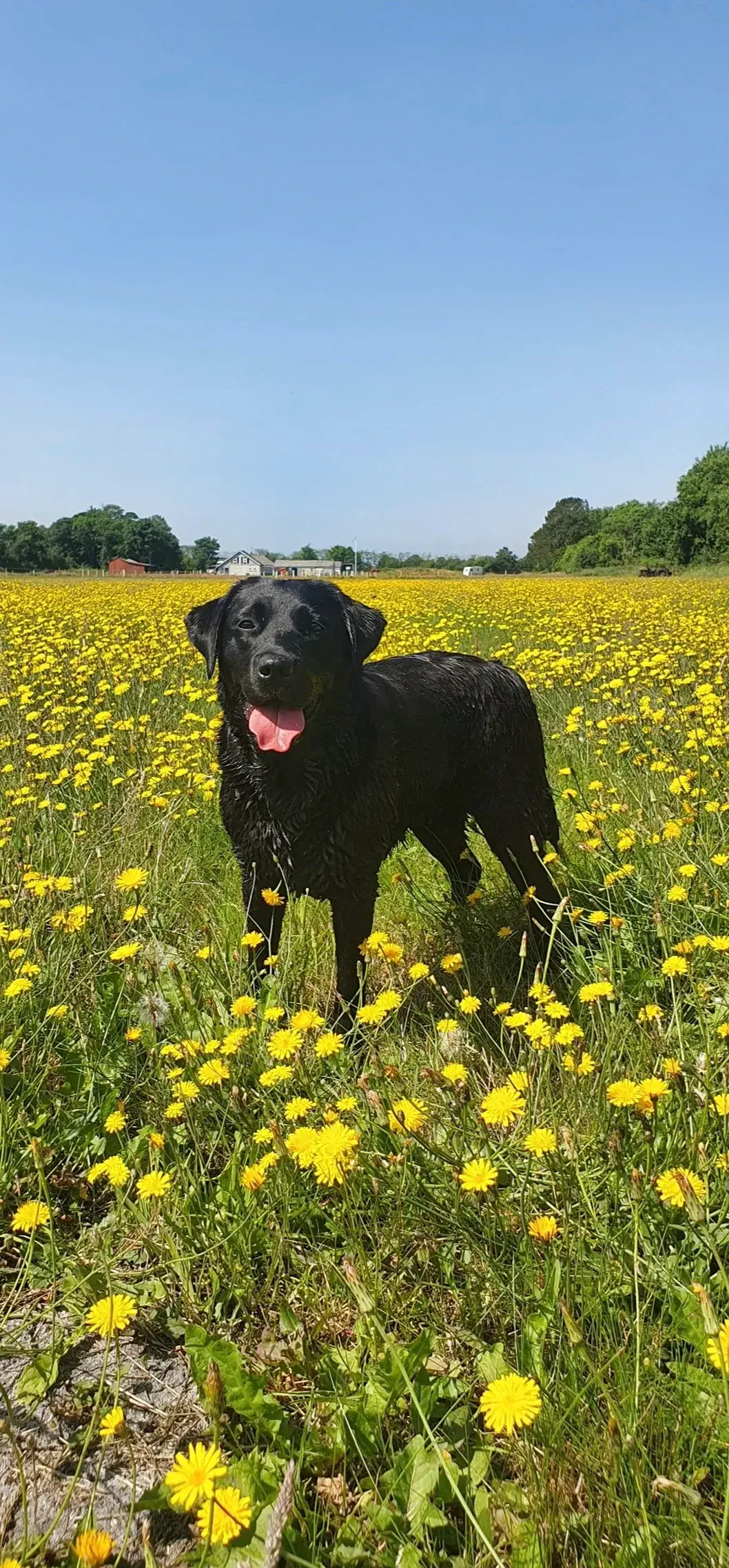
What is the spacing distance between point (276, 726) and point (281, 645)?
25 centimetres

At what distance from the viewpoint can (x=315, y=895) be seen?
111 inches

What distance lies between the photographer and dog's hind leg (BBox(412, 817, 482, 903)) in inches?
145

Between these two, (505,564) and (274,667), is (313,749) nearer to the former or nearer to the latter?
(274,667)

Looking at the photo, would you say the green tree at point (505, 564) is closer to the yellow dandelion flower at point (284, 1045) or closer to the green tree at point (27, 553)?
the green tree at point (27, 553)

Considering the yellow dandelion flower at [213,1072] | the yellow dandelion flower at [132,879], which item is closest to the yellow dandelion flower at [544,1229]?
the yellow dandelion flower at [213,1072]

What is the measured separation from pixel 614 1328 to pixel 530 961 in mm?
1850

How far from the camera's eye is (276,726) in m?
2.60

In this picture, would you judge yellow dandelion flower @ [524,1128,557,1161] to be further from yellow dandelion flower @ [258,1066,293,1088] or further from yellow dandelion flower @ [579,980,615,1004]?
yellow dandelion flower @ [258,1066,293,1088]

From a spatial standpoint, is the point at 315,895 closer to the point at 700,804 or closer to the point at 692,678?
the point at 700,804

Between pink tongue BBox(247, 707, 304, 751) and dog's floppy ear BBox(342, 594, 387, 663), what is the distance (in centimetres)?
35

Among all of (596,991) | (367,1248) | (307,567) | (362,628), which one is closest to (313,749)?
(362,628)

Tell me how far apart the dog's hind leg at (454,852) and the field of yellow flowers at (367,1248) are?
27.3 inches

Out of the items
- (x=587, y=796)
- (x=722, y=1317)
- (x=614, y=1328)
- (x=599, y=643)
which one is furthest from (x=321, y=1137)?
(x=599, y=643)

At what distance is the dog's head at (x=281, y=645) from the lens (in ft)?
8.38
